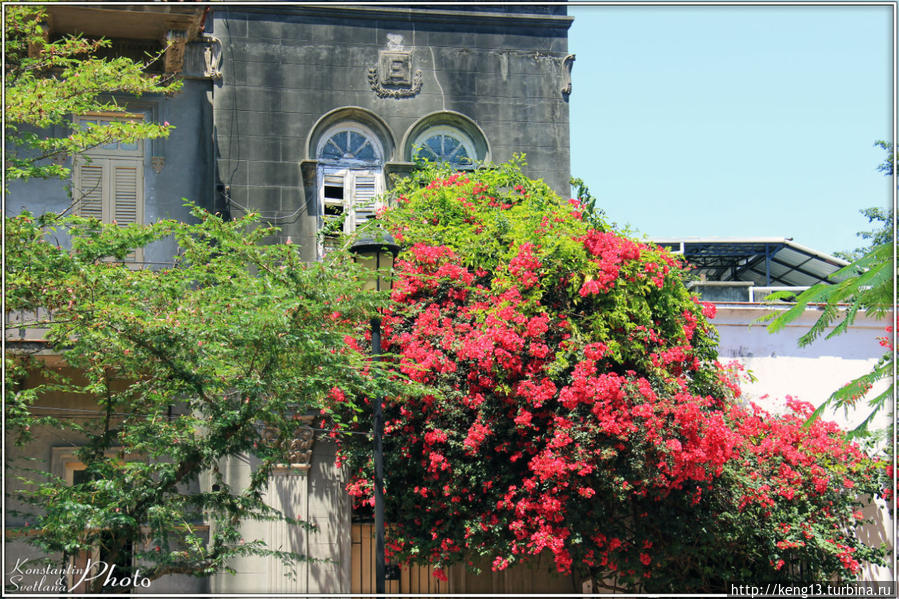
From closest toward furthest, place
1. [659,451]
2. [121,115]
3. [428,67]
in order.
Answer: [659,451]
[121,115]
[428,67]

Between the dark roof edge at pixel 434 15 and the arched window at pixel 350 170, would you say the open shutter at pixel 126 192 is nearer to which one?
the arched window at pixel 350 170

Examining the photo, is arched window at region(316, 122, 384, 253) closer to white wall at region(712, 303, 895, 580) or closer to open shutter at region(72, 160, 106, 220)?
open shutter at region(72, 160, 106, 220)

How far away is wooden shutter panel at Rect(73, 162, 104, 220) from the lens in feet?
57.1

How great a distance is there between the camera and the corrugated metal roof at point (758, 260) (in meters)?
23.5

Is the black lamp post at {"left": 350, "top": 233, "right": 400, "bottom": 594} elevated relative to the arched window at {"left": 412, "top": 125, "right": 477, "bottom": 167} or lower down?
lower down

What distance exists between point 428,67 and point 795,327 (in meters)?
8.00

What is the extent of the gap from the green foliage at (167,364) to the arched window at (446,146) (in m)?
7.05

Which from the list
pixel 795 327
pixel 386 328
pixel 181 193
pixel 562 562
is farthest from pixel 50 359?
pixel 795 327

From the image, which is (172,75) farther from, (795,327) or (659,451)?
(795,327)

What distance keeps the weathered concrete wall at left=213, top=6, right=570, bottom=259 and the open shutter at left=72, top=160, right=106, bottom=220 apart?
7.68ft

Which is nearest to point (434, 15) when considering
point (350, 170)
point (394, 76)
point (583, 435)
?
point (394, 76)

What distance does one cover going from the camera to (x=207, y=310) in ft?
42.2

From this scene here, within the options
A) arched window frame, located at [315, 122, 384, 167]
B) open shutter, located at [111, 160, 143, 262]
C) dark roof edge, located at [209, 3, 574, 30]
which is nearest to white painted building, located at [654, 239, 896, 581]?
dark roof edge, located at [209, 3, 574, 30]

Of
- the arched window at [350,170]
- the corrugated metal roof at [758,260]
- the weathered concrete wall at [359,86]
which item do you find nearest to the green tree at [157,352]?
the weathered concrete wall at [359,86]
